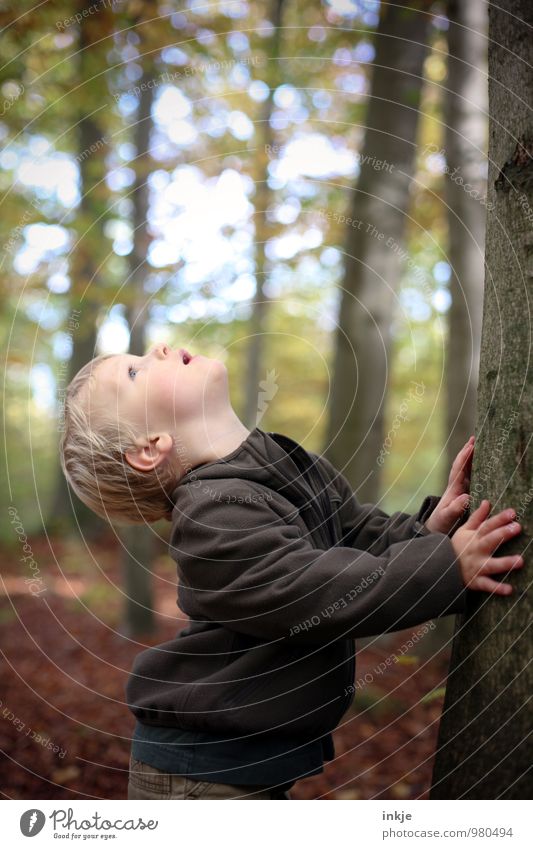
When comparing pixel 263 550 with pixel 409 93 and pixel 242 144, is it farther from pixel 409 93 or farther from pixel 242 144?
pixel 242 144

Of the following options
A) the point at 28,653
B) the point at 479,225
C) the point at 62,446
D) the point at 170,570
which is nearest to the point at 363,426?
the point at 479,225

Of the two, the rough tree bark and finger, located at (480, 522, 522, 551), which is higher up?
the rough tree bark

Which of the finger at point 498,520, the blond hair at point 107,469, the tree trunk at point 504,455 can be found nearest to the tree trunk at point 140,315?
the blond hair at point 107,469

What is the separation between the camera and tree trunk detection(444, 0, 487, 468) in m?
4.75

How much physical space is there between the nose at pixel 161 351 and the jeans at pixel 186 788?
1.27 meters

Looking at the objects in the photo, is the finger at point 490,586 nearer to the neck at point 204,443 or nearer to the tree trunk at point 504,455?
the tree trunk at point 504,455

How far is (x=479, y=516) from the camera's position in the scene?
71.4 inches

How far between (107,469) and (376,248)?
366 centimetres

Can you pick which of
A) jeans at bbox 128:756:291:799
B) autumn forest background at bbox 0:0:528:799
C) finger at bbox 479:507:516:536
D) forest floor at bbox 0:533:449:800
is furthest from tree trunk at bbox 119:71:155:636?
finger at bbox 479:507:516:536

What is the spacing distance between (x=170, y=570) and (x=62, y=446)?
30.5ft

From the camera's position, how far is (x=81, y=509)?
1252 centimetres

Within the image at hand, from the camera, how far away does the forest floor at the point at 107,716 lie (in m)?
3.68

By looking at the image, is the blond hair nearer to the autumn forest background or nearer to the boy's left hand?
the autumn forest background

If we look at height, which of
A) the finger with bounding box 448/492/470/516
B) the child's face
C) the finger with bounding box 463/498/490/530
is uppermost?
the child's face
